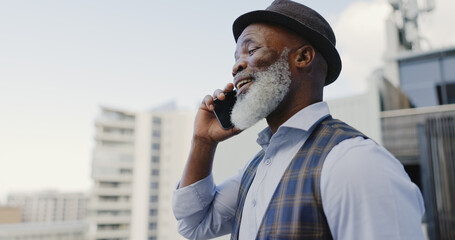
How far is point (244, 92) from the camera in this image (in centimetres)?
91

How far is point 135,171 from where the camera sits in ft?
160

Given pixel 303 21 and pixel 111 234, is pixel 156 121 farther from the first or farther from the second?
pixel 303 21

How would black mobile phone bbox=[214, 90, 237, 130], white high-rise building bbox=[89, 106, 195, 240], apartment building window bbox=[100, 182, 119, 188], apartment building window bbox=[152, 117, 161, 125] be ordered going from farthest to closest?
1. apartment building window bbox=[152, 117, 161, 125]
2. apartment building window bbox=[100, 182, 119, 188]
3. white high-rise building bbox=[89, 106, 195, 240]
4. black mobile phone bbox=[214, 90, 237, 130]

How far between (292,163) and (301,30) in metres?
0.35

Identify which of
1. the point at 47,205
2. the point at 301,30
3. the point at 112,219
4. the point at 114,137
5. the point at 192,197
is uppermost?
the point at 114,137

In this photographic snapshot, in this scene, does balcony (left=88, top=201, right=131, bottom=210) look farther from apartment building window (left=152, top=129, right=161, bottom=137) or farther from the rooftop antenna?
the rooftop antenna

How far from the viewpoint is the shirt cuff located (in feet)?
3.33

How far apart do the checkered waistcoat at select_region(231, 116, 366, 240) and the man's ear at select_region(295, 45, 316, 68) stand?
19cm

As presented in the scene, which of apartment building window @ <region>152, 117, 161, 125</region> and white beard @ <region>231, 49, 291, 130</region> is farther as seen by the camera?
apartment building window @ <region>152, 117, 161, 125</region>

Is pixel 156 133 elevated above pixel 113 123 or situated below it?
below

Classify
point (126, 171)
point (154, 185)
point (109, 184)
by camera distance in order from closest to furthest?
1. point (109, 184)
2. point (126, 171)
3. point (154, 185)

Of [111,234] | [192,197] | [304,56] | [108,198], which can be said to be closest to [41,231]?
[111,234]

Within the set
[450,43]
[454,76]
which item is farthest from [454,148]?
[450,43]

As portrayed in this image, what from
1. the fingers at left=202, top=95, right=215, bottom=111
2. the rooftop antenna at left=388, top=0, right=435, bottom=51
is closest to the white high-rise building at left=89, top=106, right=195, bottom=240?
the rooftop antenna at left=388, top=0, right=435, bottom=51
